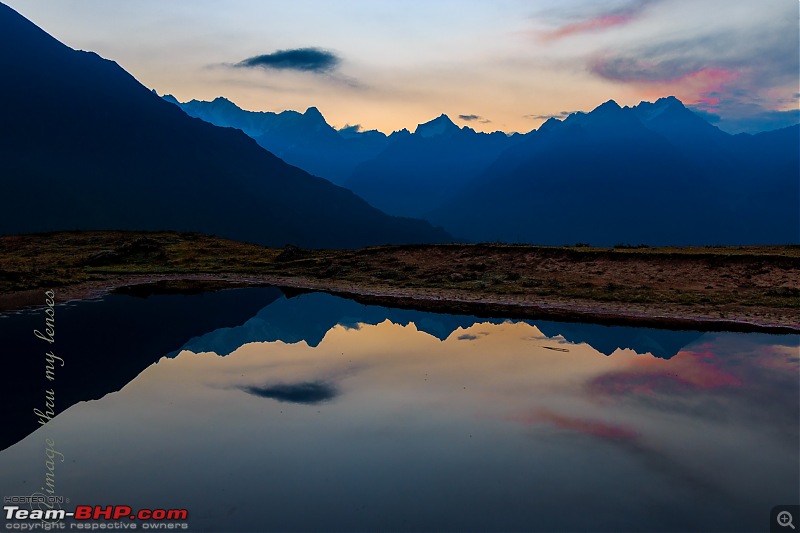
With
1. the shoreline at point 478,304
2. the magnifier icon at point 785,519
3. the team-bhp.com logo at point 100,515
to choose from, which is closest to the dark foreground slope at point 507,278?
the shoreline at point 478,304

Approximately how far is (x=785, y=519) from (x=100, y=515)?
14803mm

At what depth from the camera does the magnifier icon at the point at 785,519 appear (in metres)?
11.0

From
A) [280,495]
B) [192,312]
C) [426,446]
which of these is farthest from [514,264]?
[280,495]

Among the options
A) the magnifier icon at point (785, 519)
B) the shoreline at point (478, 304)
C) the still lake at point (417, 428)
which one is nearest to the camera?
the magnifier icon at point (785, 519)

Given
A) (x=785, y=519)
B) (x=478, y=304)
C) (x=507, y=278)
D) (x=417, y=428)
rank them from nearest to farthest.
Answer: (x=785, y=519) → (x=417, y=428) → (x=478, y=304) → (x=507, y=278)

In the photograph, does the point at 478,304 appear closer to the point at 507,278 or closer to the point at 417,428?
the point at 507,278

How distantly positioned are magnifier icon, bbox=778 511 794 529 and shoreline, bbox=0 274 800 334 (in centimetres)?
2037

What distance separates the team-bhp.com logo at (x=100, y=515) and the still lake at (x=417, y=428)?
27 centimetres

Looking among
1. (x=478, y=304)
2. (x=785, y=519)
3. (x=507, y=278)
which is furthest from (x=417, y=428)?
(x=507, y=278)

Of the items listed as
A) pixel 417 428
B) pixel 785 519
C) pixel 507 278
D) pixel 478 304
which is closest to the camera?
pixel 785 519

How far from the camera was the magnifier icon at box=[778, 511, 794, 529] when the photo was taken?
11.0m

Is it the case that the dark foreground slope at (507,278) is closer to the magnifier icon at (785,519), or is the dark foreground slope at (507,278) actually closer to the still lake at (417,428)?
the still lake at (417,428)

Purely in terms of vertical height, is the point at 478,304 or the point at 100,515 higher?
the point at 478,304

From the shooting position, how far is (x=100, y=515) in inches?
440
